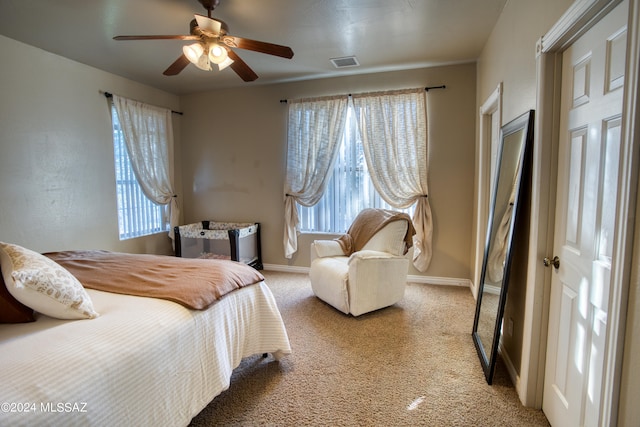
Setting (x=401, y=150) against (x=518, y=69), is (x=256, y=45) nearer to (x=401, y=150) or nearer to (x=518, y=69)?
(x=518, y=69)

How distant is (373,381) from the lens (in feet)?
6.67

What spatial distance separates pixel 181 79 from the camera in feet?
13.4

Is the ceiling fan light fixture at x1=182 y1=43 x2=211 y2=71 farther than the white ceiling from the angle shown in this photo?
No

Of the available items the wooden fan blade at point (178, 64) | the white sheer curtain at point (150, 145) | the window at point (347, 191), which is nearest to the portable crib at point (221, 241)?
the white sheer curtain at point (150, 145)

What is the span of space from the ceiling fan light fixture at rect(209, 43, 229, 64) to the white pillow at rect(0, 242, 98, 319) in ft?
5.46

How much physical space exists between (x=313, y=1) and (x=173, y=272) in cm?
211

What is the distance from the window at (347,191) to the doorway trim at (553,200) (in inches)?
89.6

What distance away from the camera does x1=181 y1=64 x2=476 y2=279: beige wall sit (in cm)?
371

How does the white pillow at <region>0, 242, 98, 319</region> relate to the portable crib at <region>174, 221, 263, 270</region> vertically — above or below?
above

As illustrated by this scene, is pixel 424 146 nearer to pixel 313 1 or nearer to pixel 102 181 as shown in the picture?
pixel 313 1

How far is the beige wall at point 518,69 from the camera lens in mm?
1733

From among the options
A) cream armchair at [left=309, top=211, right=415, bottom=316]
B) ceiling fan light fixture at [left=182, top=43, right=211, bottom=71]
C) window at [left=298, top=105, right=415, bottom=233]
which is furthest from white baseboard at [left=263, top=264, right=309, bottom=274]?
ceiling fan light fixture at [left=182, top=43, right=211, bottom=71]

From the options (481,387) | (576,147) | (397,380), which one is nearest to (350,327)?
(397,380)

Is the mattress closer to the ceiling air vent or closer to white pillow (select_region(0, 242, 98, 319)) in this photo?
white pillow (select_region(0, 242, 98, 319))
